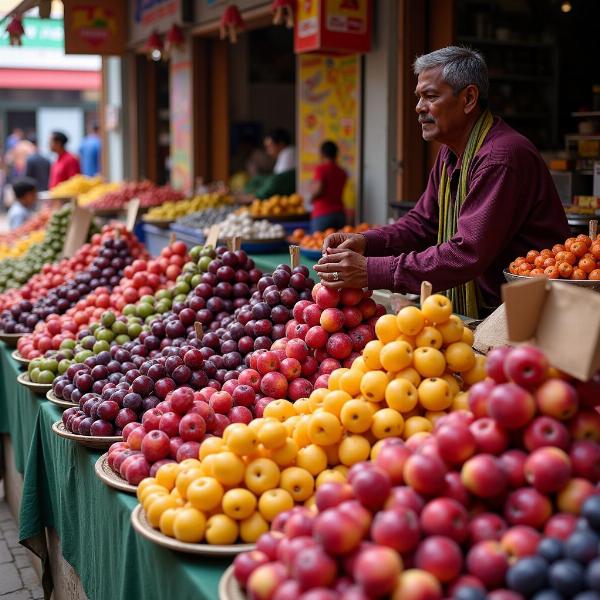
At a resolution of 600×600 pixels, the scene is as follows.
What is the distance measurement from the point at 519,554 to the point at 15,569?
3336 millimetres

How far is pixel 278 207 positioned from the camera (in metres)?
7.65

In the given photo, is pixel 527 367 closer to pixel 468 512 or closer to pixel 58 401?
pixel 468 512

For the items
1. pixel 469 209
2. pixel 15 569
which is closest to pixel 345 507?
pixel 469 209

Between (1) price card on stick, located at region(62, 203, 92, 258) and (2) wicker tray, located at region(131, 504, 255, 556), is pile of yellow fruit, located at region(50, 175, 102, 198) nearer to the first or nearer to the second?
(1) price card on stick, located at region(62, 203, 92, 258)

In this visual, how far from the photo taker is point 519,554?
1.62m

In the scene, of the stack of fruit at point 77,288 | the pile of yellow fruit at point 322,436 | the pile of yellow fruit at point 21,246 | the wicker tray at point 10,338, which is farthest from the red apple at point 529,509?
the pile of yellow fruit at point 21,246

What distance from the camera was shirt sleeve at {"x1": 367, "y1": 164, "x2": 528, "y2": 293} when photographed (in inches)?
113

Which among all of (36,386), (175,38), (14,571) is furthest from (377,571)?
(175,38)

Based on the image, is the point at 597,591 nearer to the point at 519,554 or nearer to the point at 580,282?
the point at 519,554

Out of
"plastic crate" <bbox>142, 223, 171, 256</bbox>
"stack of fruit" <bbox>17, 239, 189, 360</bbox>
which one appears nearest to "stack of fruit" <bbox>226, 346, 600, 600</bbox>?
"stack of fruit" <bbox>17, 239, 189, 360</bbox>

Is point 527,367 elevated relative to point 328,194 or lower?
lower

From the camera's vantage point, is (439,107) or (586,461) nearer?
(586,461)

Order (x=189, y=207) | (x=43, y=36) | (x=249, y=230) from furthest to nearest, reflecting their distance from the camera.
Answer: (x=43, y=36) → (x=189, y=207) → (x=249, y=230)

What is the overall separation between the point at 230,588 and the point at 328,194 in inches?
225
